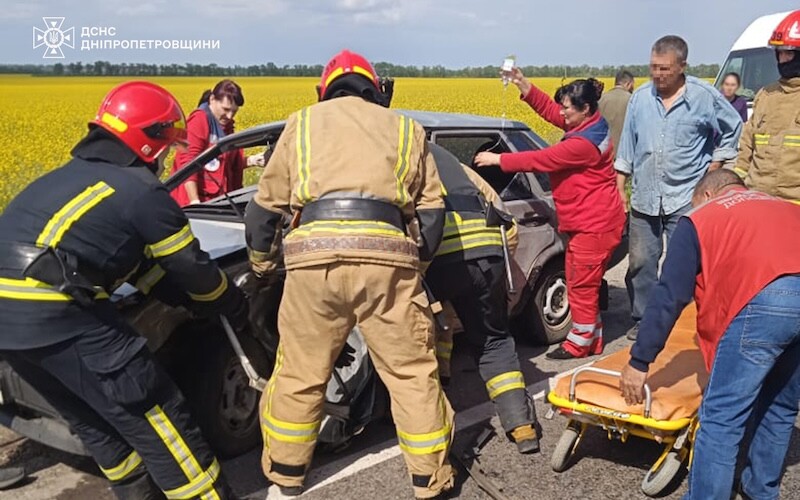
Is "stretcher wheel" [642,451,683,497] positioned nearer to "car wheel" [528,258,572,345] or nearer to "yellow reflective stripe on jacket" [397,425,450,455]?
"yellow reflective stripe on jacket" [397,425,450,455]

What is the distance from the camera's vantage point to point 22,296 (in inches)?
114

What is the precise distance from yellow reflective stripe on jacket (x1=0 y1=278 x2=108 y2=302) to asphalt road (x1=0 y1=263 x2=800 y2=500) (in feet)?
3.60

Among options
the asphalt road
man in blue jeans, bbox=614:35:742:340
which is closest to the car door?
man in blue jeans, bbox=614:35:742:340

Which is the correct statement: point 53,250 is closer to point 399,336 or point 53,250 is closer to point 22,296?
point 22,296

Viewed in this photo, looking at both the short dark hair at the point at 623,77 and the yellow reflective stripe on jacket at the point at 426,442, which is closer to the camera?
the yellow reflective stripe on jacket at the point at 426,442

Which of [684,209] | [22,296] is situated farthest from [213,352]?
[684,209]

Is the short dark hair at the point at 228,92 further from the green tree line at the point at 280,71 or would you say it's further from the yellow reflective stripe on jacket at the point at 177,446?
the green tree line at the point at 280,71

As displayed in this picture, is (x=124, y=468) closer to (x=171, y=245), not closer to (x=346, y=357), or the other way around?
(x=171, y=245)

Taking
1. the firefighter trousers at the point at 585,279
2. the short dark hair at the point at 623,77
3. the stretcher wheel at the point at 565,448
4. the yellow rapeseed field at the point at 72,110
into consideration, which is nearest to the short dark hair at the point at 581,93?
the firefighter trousers at the point at 585,279

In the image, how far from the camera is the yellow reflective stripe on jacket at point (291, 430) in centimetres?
342

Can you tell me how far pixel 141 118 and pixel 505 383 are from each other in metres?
2.12

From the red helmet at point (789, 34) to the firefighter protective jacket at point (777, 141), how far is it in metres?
0.22

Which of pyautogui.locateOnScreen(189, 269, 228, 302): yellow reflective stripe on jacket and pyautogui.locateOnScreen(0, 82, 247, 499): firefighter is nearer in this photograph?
pyautogui.locateOnScreen(0, 82, 247, 499): firefighter

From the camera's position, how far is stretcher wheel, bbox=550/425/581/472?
12.2 feet
